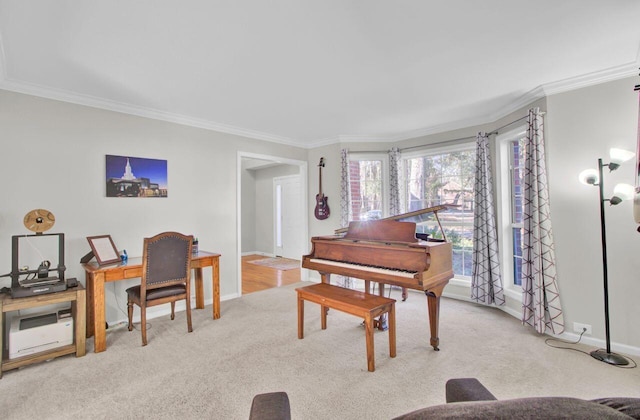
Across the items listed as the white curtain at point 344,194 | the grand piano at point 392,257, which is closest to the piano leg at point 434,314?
the grand piano at point 392,257

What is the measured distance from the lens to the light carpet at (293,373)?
1.98 m

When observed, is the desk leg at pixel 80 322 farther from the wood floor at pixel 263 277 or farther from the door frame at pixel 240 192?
the wood floor at pixel 263 277

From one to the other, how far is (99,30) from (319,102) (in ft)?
6.85

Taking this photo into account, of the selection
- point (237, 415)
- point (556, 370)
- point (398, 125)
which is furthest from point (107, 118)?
point (556, 370)

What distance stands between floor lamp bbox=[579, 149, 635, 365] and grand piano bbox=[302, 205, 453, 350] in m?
1.25

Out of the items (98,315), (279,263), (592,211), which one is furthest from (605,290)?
(279,263)

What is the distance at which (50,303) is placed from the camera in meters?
2.50

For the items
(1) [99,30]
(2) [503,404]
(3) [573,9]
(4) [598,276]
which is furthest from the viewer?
(4) [598,276]

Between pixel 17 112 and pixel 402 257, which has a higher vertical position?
pixel 17 112

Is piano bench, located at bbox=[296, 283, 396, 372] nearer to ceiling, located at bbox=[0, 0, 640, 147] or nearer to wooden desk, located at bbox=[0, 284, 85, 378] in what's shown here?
wooden desk, located at bbox=[0, 284, 85, 378]

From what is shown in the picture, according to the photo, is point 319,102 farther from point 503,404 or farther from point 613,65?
point 503,404

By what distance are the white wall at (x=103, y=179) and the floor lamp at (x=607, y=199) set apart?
4.06m

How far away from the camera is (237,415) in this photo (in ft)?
6.19

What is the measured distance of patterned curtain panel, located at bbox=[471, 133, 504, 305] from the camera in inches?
148
